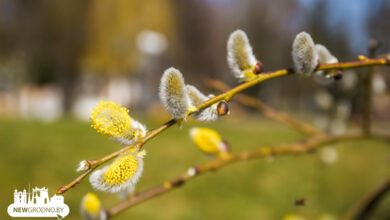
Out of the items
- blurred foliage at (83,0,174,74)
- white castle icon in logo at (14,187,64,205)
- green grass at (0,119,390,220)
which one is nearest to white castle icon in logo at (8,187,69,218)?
white castle icon in logo at (14,187,64,205)

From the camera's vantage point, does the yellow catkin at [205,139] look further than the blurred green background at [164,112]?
No

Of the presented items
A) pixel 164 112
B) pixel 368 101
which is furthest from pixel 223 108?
pixel 164 112

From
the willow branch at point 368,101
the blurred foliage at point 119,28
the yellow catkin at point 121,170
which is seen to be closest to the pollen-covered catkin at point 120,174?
the yellow catkin at point 121,170

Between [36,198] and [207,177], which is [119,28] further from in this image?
[36,198]

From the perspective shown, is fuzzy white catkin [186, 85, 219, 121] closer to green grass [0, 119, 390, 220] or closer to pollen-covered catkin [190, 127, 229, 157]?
pollen-covered catkin [190, 127, 229, 157]

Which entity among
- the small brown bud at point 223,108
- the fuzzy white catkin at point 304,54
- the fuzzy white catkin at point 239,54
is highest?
the fuzzy white catkin at point 239,54

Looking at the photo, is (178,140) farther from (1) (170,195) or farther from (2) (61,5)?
(2) (61,5)

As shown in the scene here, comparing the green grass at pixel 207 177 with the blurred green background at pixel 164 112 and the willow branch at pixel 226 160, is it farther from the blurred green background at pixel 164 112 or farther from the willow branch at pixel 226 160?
the willow branch at pixel 226 160
